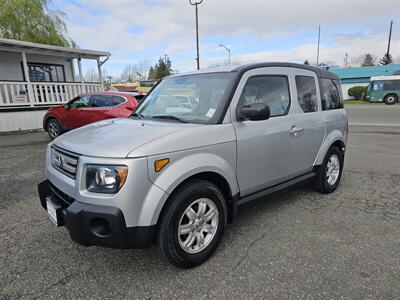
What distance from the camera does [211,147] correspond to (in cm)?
258

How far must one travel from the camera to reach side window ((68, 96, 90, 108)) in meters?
8.97

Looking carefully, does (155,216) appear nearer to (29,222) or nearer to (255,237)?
(255,237)

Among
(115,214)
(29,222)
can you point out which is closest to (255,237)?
(115,214)

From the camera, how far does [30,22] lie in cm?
1616

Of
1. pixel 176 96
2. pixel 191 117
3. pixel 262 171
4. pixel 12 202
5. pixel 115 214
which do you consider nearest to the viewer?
pixel 115 214

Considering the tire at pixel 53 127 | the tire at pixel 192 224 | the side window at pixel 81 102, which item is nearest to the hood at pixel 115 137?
the tire at pixel 192 224

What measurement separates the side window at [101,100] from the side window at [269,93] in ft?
20.7

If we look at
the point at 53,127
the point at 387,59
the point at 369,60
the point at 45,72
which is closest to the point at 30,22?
the point at 45,72

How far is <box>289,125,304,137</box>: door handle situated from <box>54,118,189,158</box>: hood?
1.40 meters

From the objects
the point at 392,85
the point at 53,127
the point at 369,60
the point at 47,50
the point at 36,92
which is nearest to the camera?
the point at 53,127

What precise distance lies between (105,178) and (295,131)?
7.72 ft

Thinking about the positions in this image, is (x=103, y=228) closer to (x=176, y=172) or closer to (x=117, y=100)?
(x=176, y=172)

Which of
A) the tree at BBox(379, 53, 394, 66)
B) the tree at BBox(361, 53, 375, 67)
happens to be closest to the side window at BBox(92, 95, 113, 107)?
the tree at BBox(379, 53, 394, 66)

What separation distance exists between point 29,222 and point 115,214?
7.05ft
